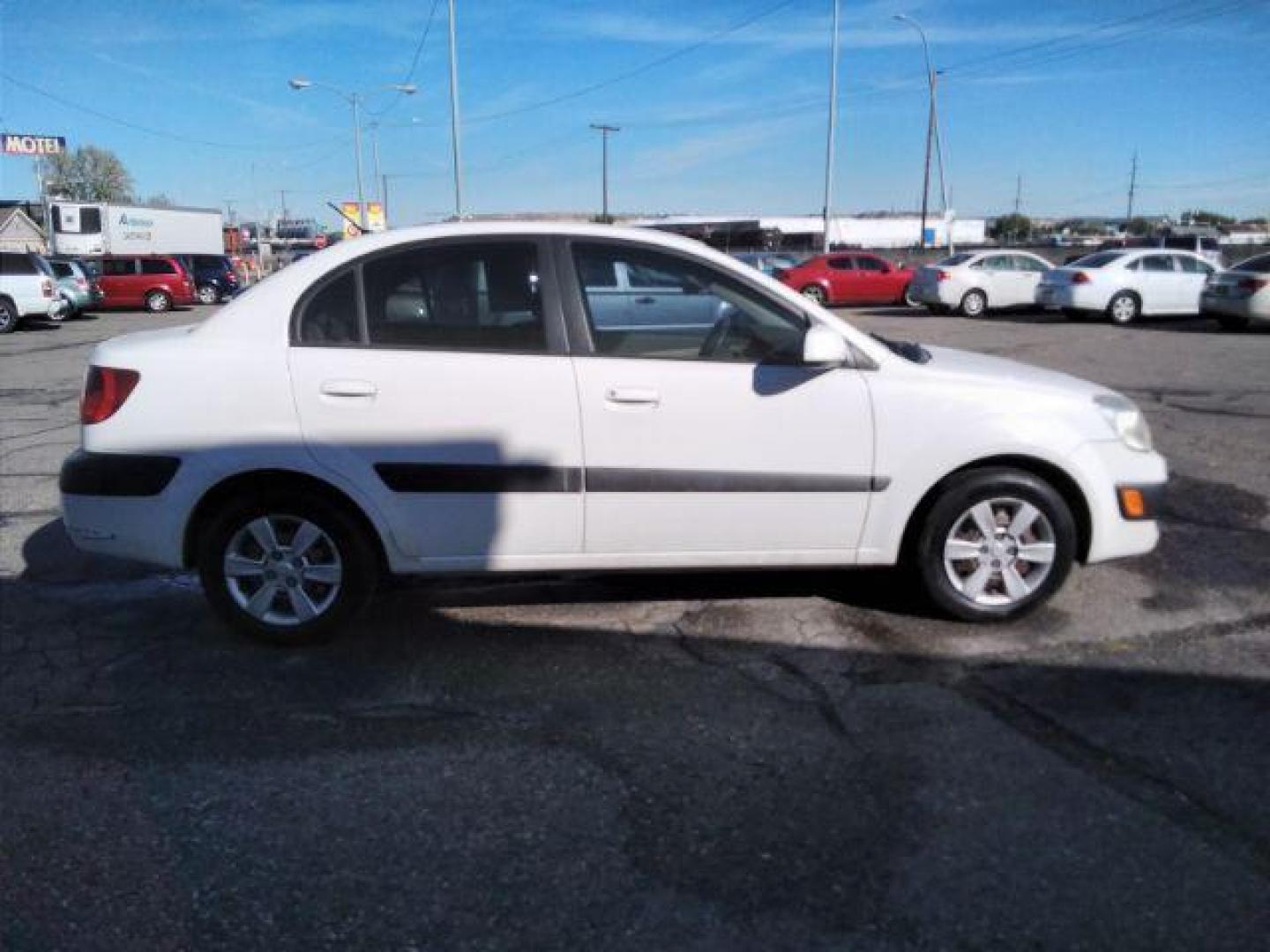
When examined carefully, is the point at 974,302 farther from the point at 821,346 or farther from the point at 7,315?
the point at 7,315

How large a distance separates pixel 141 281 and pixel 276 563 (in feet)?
96.1

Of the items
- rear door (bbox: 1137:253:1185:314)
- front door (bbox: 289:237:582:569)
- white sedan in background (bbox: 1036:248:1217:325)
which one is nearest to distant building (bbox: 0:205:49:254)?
white sedan in background (bbox: 1036:248:1217:325)

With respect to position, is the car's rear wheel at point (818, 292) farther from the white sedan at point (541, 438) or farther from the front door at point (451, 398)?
the front door at point (451, 398)

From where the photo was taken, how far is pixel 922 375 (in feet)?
13.4

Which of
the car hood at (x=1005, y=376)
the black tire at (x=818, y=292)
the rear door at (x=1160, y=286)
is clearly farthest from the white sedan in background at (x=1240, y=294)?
the car hood at (x=1005, y=376)

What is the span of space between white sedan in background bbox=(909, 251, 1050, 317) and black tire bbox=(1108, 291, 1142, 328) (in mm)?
2573

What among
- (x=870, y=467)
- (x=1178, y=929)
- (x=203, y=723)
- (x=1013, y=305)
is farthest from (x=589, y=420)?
(x=1013, y=305)

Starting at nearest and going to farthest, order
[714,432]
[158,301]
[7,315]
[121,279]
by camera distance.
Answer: [714,432], [7,315], [121,279], [158,301]

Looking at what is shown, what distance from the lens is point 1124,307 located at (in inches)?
787

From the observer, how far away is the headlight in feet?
13.9

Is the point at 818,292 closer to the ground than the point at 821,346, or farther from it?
farther from it

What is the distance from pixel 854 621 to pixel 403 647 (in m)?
1.94

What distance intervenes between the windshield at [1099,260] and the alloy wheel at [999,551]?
18.2 metres

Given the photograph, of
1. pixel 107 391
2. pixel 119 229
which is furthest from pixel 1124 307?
pixel 119 229
